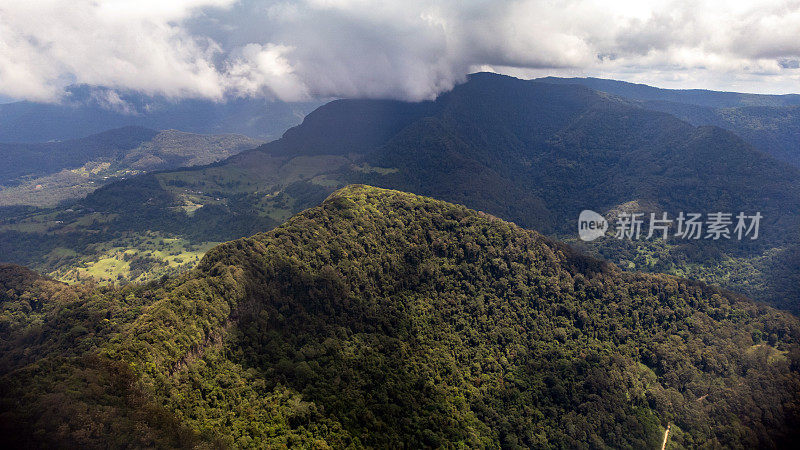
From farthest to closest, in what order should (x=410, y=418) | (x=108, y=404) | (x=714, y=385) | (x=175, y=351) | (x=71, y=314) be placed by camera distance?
1. (x=714, y=385)
2. (x=71, y=314)
3. (x=410, y=418)
4. (x=175, y=351)
5. (x=108, y=404)

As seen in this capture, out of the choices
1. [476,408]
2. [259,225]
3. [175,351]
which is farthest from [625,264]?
[175,351]

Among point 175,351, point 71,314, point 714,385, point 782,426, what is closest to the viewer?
point 175,351

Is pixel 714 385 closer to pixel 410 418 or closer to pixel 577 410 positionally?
pixel 577 410

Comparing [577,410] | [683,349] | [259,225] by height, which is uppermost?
[259,225]

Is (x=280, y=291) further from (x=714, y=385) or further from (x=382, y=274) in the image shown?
(x=714, y=385)

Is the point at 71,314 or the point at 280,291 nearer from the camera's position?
the point at 71,314

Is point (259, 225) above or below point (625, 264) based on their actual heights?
above
